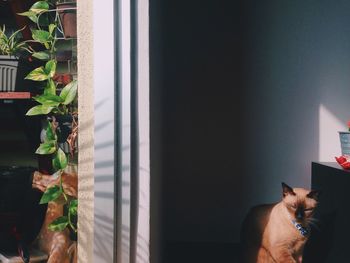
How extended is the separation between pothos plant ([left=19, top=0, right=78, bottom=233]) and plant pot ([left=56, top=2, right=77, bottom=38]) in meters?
0.04

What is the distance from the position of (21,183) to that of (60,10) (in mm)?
711

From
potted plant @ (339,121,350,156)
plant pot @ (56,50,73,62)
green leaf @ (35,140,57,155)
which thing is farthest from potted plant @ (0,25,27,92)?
potted plant @ (339,121,350,156)

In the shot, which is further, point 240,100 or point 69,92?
point 240,100

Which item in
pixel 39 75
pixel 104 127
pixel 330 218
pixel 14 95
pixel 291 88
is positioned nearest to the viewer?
pixel 104 127

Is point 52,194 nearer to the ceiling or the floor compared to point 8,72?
nearer to the floor

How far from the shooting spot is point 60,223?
121cm

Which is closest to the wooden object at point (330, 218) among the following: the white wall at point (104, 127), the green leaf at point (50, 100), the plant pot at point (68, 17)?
the white wall at point (104, 127)

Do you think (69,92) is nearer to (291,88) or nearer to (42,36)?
(42,36)

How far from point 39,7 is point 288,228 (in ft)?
4.24

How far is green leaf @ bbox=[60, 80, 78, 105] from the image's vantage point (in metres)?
1.17

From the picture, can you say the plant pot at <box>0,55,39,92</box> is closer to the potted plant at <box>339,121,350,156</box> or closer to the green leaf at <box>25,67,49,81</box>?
the green leaf at <box>25,67,49,81</box>

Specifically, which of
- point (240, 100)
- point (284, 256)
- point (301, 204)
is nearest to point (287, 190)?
point (301, 204)

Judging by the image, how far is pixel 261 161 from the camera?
191cm

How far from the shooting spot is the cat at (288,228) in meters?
1.40
